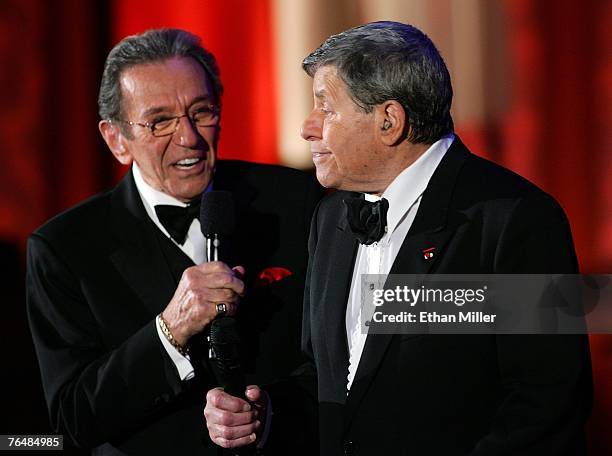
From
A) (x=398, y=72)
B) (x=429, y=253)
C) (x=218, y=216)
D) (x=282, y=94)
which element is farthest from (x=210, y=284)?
(x=282, y=94)

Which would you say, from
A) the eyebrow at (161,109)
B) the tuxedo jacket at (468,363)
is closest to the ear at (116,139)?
the eyebrow at (161,109)

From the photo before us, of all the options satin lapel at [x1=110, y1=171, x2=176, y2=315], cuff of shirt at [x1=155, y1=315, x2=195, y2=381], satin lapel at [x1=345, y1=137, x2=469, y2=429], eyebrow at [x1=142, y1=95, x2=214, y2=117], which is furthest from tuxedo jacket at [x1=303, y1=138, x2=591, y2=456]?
eyebrow at [x1=142, y1=95, x2=214, y2=117]

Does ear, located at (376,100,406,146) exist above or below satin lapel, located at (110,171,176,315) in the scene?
above

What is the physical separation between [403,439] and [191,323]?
1.74 ft

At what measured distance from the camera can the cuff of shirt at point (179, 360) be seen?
6.65 feet

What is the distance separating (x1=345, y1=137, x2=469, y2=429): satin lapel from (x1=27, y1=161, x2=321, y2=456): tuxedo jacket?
496 mm

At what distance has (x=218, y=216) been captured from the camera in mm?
1823

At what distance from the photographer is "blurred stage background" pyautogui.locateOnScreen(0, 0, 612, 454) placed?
2.82 metres

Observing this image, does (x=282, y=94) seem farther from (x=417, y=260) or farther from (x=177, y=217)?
(x=417, y=260)

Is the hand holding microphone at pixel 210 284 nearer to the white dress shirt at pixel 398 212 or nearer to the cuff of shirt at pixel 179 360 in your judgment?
the cuff of shirt at pixel 179 360

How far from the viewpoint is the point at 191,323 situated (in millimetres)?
1950

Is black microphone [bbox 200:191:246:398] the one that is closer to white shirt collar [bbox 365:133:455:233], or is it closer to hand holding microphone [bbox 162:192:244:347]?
hand holding microphone [bbox 162:192:244:347]

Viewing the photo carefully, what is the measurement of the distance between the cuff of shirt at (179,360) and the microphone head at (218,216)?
1.06ft

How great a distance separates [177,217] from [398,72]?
0.75m
